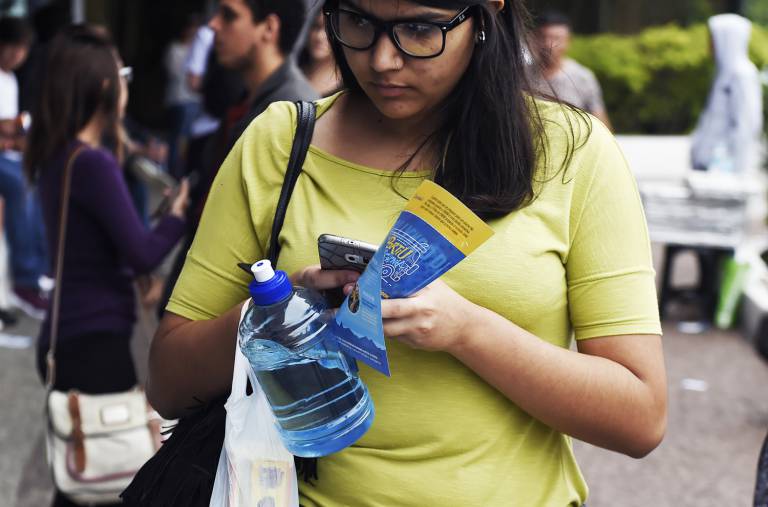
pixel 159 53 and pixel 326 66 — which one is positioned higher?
pixel 326 66

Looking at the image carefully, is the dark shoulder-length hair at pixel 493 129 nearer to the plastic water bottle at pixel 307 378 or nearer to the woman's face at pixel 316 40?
the plastic water bottle at pixel 307 378

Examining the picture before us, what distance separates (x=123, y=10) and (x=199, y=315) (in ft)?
58.5

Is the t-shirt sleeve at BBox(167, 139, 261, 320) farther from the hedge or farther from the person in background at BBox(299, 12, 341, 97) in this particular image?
the hedge

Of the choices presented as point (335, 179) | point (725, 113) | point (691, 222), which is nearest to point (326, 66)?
Answer: point (335, 179)

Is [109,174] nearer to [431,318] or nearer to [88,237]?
[88,237]

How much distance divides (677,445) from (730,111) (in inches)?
145

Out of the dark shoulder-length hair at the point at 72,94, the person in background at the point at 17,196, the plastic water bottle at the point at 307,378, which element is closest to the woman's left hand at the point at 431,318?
the plastic water bottle at the point at 307,378

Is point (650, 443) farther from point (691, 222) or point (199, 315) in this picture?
point (691, 222)

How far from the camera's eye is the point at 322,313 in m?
1.73

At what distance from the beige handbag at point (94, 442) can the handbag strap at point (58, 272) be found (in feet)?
0.03

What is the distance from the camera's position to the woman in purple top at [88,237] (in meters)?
3.52

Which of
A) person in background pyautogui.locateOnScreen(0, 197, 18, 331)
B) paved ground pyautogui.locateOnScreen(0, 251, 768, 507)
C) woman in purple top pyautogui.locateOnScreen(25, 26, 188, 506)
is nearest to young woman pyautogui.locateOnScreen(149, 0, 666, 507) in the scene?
woman in purple top pyautogui.locateOnScreen(25, 26, 188, 506)

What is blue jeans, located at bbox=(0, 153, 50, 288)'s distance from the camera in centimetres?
791

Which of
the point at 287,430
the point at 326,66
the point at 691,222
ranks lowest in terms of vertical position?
the point at 691,222
